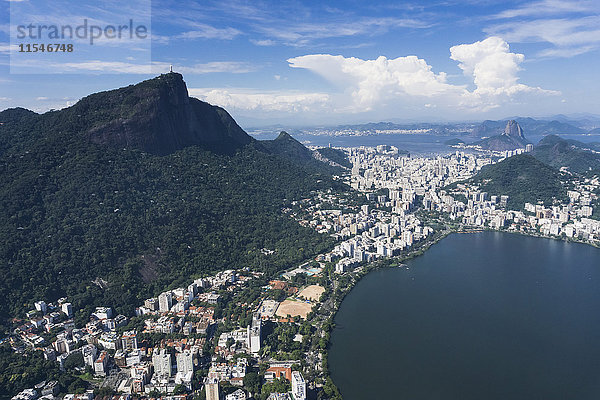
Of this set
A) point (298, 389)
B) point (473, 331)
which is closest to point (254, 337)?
point (298, 389)

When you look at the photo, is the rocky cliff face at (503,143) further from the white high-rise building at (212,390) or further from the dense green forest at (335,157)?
the white high-rise building at (212,390)

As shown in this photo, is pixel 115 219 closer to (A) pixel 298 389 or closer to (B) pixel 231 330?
(B) pixel 231 330

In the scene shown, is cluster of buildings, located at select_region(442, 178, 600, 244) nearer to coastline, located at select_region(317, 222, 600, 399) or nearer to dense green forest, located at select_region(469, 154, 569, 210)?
coastline, located at select_region(317, 222, 600, 399)

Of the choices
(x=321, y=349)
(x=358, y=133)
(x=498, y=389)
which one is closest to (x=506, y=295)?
(x=498, y=389)

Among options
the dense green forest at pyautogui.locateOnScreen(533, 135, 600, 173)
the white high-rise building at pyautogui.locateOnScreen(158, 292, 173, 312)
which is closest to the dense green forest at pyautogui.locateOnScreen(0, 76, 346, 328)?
the white high-rise building at pyautogui.locateOnScreen(158, 292, 173, 312)

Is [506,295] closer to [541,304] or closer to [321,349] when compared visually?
[541,304]

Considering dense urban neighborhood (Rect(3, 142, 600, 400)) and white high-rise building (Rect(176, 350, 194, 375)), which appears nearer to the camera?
dense urban neighborhood (Rect(3, 142, 600, 400))
